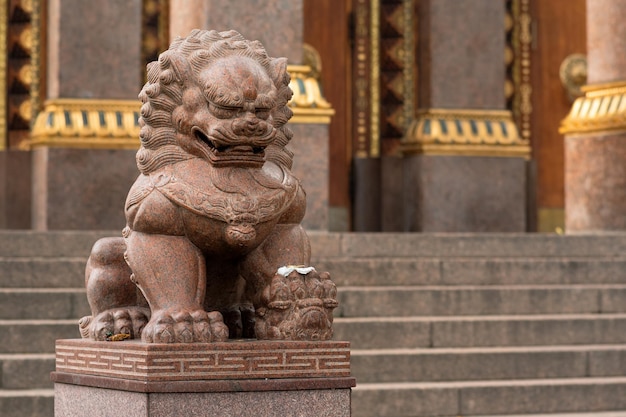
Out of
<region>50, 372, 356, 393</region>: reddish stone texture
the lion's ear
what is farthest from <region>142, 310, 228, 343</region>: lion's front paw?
the lion's ear

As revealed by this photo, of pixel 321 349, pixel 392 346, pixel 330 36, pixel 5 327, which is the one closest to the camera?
pixel 321 349

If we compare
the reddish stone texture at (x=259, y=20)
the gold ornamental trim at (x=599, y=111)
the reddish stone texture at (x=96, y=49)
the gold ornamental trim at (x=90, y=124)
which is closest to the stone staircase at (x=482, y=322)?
the reddish stone texture at (x=259, y=20)

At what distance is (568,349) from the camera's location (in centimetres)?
1122

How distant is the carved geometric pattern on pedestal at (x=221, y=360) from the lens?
6.60m

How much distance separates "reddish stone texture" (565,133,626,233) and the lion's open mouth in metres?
8.20

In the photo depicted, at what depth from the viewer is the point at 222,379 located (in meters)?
6.65

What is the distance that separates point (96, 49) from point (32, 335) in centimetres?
489

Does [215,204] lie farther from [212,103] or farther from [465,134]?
[465,134]

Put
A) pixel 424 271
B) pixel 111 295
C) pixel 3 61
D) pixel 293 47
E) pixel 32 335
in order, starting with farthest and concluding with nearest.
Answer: pixel 3 61 < pixel 293 47 < pixel 424 271 < pixel 32 335 < pixel 111 295

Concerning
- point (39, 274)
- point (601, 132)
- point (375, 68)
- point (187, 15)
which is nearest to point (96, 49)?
point (187, 15)

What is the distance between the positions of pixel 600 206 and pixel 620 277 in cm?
221

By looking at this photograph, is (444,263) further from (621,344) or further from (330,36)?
(330,36)

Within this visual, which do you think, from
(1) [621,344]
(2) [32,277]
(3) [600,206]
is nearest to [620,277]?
(1) [621,344]

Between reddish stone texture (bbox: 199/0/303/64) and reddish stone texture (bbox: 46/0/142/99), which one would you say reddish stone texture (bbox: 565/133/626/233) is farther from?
reddish stone texture (bbox: 46/0/142/99)
